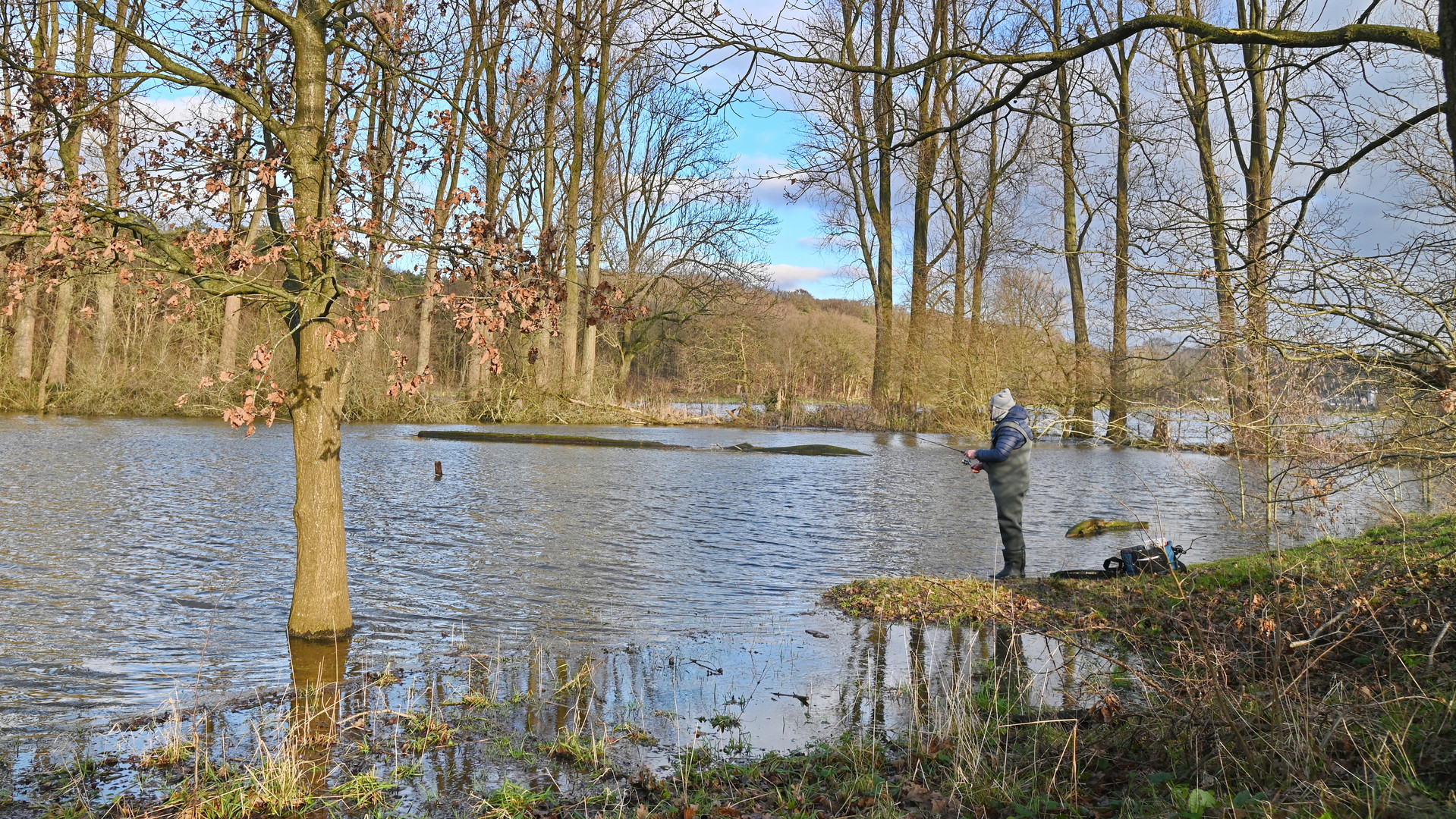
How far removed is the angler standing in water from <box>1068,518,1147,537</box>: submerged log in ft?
11.8

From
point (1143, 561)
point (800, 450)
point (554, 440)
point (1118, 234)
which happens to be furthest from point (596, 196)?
point (1143, 561)

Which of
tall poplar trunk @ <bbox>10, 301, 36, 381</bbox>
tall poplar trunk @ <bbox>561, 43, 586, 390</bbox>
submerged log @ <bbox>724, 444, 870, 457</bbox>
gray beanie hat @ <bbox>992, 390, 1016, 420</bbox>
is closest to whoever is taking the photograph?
gray beanie hat @ <bbox>992, 390, 1016, 420</bbox>

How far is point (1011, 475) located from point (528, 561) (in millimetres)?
5226

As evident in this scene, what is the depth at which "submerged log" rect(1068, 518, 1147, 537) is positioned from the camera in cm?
1367

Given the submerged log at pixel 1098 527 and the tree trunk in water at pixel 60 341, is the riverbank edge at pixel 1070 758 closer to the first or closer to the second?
the submerged log at pixel 1098 527

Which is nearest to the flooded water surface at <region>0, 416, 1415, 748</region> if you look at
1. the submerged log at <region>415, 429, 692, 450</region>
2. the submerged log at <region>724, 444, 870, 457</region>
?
the submerged log at <region>724, 444, 870, 457</region>

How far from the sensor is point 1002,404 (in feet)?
35.1

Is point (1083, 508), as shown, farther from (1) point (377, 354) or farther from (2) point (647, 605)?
(1) point (377, 354)

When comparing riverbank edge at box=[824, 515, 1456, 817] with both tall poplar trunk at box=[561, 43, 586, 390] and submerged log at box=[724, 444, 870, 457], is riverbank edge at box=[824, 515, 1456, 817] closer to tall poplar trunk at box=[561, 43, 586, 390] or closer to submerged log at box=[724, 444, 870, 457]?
submerged log at box=[724, 444, 870, 457]

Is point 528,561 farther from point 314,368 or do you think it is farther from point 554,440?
point 554,440

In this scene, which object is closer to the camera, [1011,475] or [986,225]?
[1011,475]

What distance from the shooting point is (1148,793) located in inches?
154

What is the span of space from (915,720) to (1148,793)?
1.27 metres

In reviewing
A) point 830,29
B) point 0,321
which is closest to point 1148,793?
point 830,29
